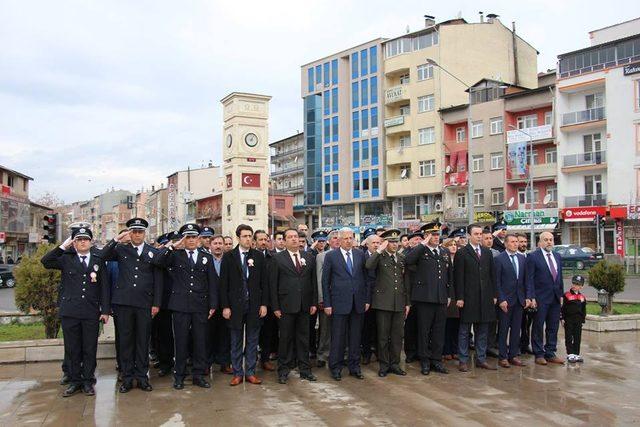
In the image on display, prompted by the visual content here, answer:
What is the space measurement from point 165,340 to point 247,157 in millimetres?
38437

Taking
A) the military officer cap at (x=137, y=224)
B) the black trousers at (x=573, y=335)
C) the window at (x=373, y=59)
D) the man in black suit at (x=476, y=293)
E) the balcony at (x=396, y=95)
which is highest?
the window at (x=373, y=59)

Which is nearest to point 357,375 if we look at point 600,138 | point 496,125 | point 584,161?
point 584,161

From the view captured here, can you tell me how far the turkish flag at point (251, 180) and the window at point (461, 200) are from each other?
15.5m

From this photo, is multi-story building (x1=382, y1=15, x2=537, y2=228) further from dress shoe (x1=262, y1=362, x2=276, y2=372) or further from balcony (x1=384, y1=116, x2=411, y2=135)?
dress shoe (x1=262, y1=362, x2=276, y2=372)

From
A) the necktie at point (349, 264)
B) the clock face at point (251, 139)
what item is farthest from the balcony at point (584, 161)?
the necktie at point (349, 264)

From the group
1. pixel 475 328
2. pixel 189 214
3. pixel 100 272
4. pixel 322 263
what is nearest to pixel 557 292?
pixel 475 328

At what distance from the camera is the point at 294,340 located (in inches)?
317

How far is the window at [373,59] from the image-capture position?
5209 centimetres

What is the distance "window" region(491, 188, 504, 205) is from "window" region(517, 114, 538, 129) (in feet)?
15.3

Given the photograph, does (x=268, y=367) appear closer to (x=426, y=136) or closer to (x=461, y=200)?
(x=461, y=200)

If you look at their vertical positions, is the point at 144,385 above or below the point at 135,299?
below

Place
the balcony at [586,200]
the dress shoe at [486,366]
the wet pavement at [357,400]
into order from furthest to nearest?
the balcony at [586,200], the dress shoe at [486,366], the wet pavement at [357,400]

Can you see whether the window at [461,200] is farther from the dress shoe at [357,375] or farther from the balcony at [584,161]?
the dress shoe at [357,375]

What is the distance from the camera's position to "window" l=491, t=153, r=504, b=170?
42750 mm
